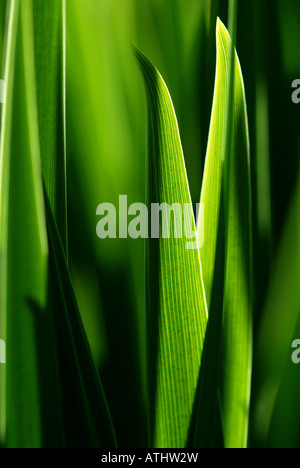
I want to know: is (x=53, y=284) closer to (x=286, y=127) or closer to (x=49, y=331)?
(x=49, y=331)

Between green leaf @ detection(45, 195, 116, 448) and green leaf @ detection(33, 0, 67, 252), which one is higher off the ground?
green leaf @ detection(33, 0, 67, 252)

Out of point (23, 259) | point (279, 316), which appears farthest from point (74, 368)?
point (279, 316)

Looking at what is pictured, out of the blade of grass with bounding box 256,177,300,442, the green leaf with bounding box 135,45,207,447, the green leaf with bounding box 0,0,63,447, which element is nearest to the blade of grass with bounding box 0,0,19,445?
the green leaf with bounding box 0,0,63,447

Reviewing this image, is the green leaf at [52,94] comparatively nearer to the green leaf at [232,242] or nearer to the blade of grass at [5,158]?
the blade of grass at [5,158]

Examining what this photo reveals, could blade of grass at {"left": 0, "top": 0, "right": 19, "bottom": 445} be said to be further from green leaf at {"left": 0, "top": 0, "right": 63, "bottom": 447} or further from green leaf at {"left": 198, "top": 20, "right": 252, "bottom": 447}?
green leaf at {"left": 198, "top": 20, "right": 252, "bottom": 447}

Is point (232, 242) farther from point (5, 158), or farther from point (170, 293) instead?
point (5, 158)
